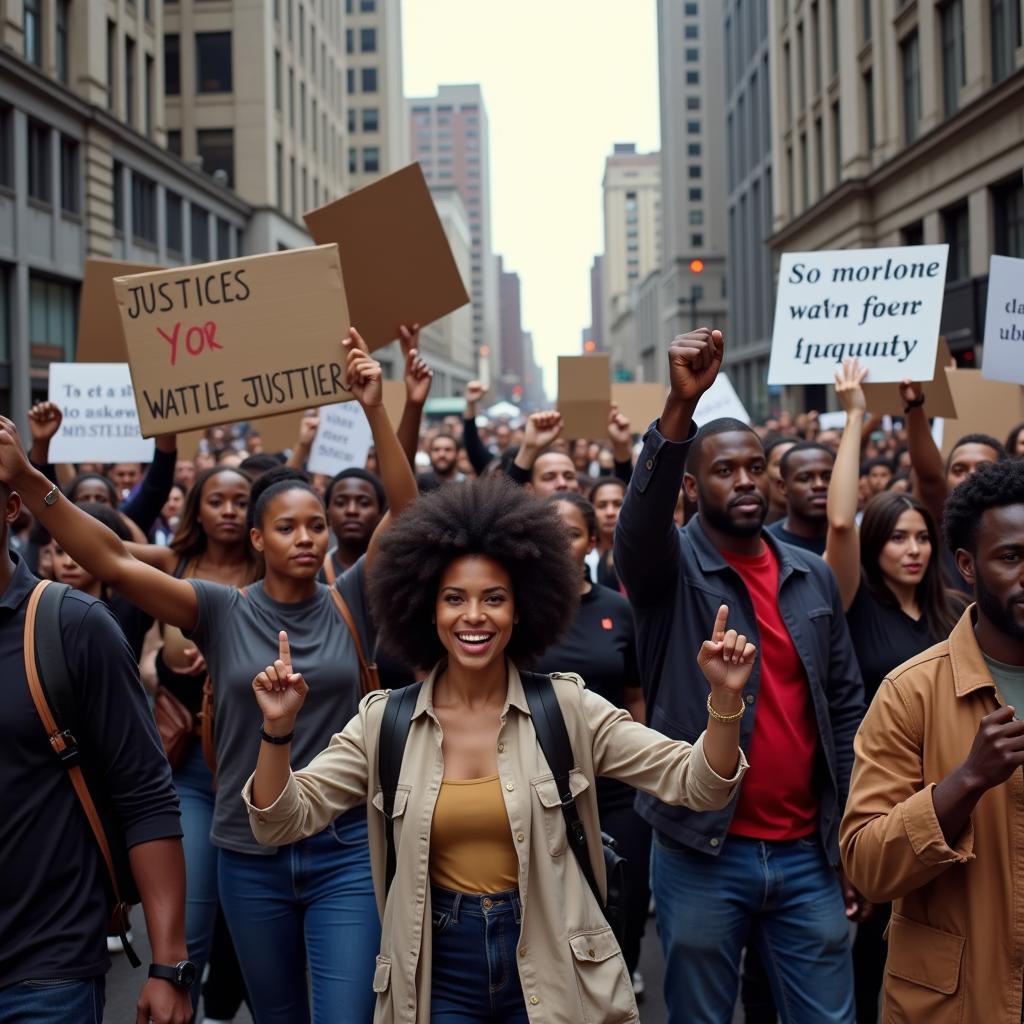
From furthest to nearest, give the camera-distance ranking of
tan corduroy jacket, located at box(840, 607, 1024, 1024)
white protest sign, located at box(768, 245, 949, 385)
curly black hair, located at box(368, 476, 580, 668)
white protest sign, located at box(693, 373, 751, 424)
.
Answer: white protest sign, located at box(693, 373, 751, 424) < white protest sign, located at box(768, 245, 949, 385) < curly black hair, located at box(368, 476, 580, 668) < tan corduroy jacket, located at box(840, 607, 1024, 1024)

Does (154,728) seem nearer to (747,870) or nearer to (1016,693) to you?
(747,870)

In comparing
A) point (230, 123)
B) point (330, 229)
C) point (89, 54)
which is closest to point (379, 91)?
point (230, 123)

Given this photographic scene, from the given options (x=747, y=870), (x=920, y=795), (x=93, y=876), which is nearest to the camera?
(x=920, y=795)

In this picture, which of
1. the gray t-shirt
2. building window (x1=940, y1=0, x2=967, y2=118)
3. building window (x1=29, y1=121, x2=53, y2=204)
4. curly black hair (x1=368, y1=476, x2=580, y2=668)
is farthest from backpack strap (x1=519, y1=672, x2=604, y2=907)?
building window (x1=29, y1=121, x2=53, y2=204)

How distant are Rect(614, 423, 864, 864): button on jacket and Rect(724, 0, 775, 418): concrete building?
153 ft

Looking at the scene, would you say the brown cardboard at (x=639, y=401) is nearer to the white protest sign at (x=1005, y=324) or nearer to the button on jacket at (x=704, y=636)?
the white protest sign at (x=1005, y=324)

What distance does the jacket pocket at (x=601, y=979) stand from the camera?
3158 mm

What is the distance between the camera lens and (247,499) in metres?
5.92

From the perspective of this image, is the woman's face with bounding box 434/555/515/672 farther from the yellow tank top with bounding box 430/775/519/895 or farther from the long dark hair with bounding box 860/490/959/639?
the long dark hair with bounding box 860/490/959/639

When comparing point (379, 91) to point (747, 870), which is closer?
point (747, 870)

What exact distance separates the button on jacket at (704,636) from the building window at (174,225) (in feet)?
121

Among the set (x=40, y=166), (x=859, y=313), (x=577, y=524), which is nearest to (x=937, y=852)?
(x=577, y=524)

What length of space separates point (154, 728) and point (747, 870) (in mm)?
1793

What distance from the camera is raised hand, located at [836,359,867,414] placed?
18.2 feet
